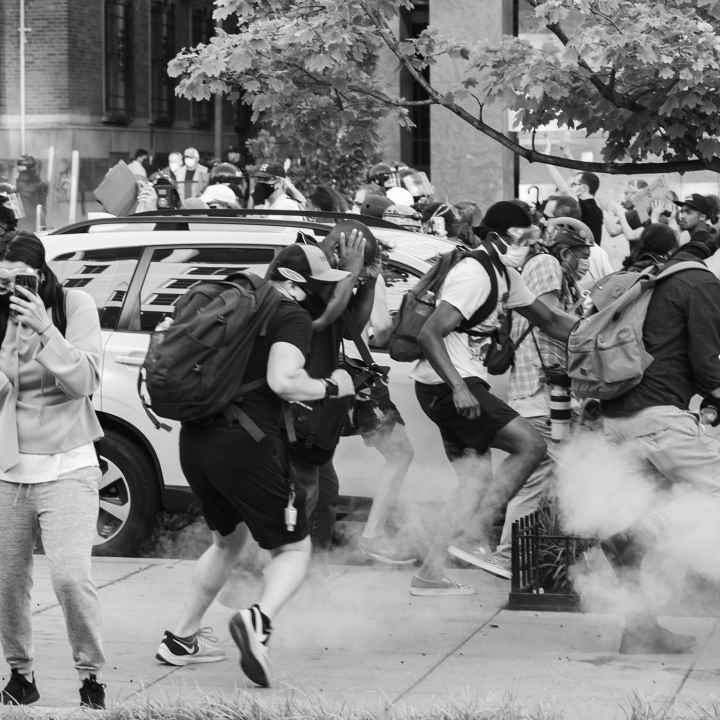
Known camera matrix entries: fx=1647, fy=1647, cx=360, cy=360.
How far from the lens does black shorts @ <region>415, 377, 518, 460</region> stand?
7836 millimetres

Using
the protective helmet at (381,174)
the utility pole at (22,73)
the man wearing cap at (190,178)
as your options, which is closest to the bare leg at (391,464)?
the protective helmet at (381,174)

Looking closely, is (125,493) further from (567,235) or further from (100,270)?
(567,235)

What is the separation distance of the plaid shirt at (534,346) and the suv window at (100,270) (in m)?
2.10

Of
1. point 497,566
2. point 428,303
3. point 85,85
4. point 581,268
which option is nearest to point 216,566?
point 428,303

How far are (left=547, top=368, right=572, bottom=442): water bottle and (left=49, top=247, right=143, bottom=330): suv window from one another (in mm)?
2378

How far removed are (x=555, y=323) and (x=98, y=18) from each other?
31.5 metres

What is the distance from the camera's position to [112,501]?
8.81 m

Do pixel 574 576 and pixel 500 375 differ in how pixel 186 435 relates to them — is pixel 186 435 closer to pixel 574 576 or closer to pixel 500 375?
pixel 574 576

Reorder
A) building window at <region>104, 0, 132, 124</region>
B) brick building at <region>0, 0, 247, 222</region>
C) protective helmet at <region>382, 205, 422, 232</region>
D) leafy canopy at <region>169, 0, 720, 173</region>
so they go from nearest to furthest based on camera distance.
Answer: leafy canopy at <region>169, 0, 720, 173</region> → protective helmet at <region>382, 205, 422, 232</region> → brick building at <region>0, 0, 247, 222</region> → building window at <region>104, 0, 132, 124</region>

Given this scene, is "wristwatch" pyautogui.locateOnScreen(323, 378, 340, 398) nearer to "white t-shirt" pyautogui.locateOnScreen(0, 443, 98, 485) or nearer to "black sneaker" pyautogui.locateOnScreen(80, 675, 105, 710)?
"white t-shirt" pyautogui.locateOnScreen(0, 443, 98, 485)

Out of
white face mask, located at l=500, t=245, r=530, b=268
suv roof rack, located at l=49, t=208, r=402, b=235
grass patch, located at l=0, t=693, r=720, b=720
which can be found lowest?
grass patch, located at l=0, t=693, r=720, b=720

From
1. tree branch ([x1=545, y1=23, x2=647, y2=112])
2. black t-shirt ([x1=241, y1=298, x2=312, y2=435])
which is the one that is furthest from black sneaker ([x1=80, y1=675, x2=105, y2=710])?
tree branch ([x1=545, y1=23, x2=647, y2=112])

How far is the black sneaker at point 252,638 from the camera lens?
5.88m

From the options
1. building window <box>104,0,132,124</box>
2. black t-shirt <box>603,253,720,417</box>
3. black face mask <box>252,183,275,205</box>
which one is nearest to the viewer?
black t-shirt <box>603,253,720,417</box>
